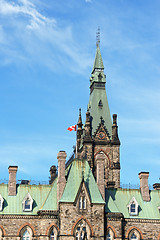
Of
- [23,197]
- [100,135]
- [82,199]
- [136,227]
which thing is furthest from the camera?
[100,135]

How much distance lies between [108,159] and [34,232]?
3331 centimetres

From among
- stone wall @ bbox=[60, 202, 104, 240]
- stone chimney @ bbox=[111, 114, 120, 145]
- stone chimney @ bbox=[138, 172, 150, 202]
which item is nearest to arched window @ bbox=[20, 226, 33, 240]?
stone wall @ bbox=[60, 202, 104, 240]

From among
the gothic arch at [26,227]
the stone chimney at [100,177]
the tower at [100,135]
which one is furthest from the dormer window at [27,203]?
the tower at [100,135]

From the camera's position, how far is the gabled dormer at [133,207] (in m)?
71.9

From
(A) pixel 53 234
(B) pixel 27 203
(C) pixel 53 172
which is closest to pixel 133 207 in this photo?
(A) pixel 53 234

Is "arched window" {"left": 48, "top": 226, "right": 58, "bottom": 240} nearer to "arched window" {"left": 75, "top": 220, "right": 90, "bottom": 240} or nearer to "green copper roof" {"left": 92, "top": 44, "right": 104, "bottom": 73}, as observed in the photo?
"arched window" {"left": 75, "top": 220, "right": 90, "bottom": 240}

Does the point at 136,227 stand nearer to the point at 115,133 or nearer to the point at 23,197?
the point at 23,197

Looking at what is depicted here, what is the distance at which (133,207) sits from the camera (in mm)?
72562

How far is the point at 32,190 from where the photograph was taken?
73.0m

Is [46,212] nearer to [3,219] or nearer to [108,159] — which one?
[3,219]

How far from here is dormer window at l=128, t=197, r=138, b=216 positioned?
71.9 m

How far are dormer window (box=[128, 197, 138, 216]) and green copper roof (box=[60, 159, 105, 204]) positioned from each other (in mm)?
4869

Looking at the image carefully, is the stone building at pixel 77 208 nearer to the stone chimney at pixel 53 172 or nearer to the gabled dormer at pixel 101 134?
the stone chimney at pixel 53 172

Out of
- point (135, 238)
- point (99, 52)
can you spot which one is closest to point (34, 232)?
point (135, 238)
